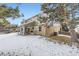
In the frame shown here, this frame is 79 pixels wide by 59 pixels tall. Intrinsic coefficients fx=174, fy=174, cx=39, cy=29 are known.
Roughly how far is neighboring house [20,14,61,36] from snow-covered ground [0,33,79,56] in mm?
66

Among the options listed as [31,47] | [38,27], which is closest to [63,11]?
[38,27]

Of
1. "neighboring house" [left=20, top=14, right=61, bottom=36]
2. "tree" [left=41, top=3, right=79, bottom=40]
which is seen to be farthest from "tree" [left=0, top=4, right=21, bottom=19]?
"tree" [left=41, top=3, right=79, bottom=40]

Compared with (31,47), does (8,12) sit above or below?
above

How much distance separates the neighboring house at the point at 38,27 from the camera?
1.80m

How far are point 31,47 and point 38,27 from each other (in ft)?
0.72

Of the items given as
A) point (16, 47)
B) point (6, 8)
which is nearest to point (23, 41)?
point (16, 47)

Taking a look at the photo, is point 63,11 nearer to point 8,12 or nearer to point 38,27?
point 38,27

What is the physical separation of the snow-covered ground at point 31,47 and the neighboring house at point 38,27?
66mm

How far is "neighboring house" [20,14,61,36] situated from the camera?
70.9 inches

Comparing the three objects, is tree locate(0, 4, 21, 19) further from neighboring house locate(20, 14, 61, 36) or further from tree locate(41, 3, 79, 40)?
tree locate(41, 3, 79, 40)

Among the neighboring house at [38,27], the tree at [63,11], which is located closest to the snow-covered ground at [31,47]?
the neighboring house at [38,27]

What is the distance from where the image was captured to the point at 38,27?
181 centimetres

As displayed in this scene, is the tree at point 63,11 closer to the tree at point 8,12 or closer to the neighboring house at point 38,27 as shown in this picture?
the neighboring house at point 38,27

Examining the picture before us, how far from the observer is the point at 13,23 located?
5.89 ft
